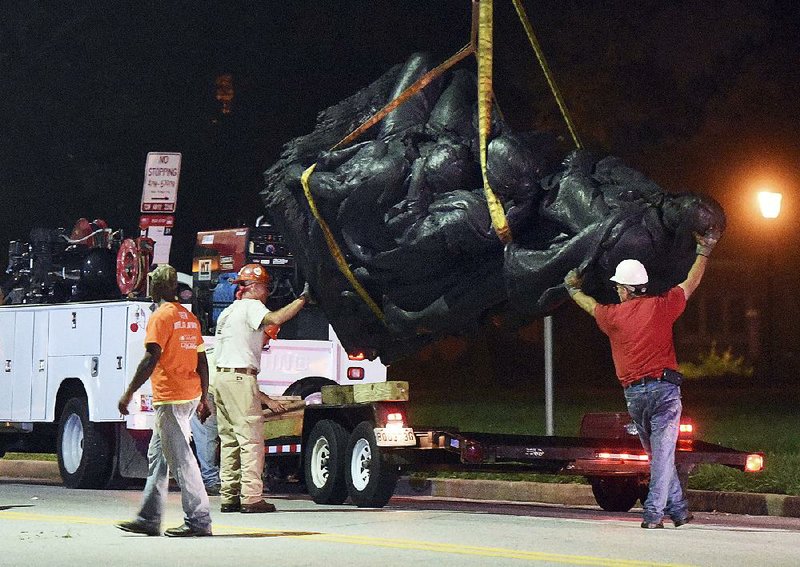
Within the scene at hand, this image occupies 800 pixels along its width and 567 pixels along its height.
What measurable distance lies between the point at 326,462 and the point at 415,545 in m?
4.95

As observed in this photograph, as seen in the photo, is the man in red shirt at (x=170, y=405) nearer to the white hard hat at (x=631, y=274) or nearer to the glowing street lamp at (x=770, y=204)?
the white hard hat at (x=631, y=274)

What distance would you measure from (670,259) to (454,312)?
2.02 m

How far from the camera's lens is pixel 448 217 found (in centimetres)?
1403

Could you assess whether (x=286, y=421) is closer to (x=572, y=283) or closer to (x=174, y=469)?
(x=572, y=283)

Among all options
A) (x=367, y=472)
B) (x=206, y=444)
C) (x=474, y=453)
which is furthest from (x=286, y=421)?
(x=474, y=453)

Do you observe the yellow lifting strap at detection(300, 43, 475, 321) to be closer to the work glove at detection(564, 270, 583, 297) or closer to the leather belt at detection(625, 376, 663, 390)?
the work glove at detection(564, 270, 583, 297)

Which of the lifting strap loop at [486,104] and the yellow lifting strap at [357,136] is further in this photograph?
the yellow lifting strap at [357,136]

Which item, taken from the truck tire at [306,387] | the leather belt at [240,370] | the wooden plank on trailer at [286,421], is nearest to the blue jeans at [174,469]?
the leather belt at [240,370]

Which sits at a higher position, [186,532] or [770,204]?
[770,204]

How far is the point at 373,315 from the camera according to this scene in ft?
51.1

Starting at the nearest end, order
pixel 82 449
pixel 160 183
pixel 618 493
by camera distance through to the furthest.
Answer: pixel 618 493
pixel 82 449
pixel 160 183

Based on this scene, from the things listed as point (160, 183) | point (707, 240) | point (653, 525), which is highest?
point (160, 183)

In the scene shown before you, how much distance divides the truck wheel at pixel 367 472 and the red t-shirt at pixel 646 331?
3.05 m

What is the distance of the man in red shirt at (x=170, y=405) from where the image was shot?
38.1ft
